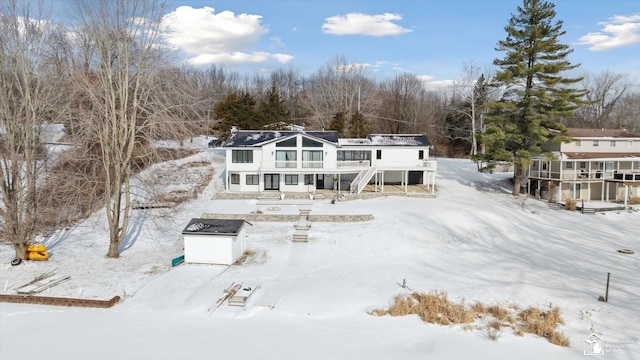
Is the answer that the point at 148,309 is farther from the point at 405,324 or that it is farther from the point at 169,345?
the point at 405,324

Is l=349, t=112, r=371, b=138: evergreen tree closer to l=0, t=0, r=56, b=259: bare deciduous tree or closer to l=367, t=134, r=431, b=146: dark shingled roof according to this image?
l=367, t=134, r=431, b=146: dark shingled roof

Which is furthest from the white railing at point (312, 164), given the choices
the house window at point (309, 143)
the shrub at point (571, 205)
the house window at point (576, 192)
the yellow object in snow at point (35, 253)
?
the house window at point (576, 192)

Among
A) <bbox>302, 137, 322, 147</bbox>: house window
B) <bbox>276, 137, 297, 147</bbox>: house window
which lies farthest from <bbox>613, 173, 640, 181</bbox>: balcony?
<bbox>276, 137, 297, 147</bbox>: house window

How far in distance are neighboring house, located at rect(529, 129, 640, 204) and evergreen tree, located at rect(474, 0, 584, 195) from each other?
2.04 metres

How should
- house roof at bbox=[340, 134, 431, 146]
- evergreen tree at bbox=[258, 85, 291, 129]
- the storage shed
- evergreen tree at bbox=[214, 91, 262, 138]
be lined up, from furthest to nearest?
evergreen tree at bbox=[258, 85, 291, 129] → evergreen tree at bbox=[214, 91, 262, 138] → house roof at bbox=[340, 134, 431, 146] → the storage shed

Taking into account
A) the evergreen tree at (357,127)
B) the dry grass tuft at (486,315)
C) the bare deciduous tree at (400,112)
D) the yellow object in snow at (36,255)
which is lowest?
the dry grass tuft at (486,315)

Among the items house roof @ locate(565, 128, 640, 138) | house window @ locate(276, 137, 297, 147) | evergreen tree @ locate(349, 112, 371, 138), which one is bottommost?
house window @ locate(276, 137, 297, 147)

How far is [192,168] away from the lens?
1497 inches

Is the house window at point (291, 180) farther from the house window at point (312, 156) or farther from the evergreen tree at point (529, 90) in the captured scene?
the evergreen tree at point (529, 90)

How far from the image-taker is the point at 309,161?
3281cm

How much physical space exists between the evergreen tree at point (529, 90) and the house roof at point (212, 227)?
23.4m

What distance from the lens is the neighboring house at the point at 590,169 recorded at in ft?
109

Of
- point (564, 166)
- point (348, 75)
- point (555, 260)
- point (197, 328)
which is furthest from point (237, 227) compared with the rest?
point (348, 75)

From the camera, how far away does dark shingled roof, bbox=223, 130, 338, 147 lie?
3281cm
